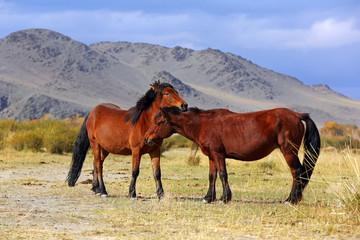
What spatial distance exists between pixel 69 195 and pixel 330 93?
171242mm

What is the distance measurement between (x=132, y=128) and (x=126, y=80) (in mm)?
114439

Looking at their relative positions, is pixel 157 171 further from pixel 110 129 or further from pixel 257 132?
pixel 257 132

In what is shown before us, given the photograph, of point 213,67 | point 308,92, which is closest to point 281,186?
point 213,67

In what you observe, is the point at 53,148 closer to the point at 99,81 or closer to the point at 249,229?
the point at 249,229

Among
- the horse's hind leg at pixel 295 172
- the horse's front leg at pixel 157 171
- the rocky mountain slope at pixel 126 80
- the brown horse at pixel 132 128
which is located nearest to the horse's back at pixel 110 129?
the brown horse at pixel 132 128

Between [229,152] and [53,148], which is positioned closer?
[229,152]

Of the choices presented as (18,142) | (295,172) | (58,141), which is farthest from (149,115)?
(18,142)

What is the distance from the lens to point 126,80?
4875 inches

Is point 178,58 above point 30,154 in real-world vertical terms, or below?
above

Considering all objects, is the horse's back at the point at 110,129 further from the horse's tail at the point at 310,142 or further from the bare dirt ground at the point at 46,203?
the horse's tail at the point at 310,142

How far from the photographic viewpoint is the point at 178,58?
159m

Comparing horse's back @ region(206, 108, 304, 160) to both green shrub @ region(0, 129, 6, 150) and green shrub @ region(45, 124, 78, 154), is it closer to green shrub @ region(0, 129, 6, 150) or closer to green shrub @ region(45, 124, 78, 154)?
green shrub @ region(45, 124, 78, 154)

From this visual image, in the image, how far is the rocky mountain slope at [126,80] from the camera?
9525 cm

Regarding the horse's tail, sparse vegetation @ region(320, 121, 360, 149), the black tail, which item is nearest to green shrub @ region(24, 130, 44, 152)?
the black tail
